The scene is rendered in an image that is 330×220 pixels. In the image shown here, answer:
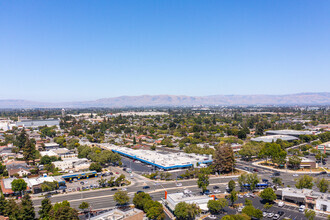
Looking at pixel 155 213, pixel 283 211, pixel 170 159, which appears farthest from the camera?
pixel 170 159

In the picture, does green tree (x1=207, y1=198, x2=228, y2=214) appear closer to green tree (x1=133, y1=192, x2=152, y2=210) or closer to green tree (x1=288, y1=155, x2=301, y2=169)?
green tree (x1=133, y1=192, x2=152, y2=210)

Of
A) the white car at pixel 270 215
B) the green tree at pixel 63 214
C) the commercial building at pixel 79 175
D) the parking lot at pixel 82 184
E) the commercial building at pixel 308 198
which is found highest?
the green tree at pixel 63 214

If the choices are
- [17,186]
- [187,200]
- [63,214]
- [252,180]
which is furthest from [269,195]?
[17,186]

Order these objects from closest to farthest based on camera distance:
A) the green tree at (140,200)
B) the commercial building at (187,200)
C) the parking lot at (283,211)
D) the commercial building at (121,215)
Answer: the commercial building at (121,215) → the parking lot at (283,211) → the green tree at (140,200) → the commercial building at (187,200)

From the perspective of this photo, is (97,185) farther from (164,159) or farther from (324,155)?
(324,155)

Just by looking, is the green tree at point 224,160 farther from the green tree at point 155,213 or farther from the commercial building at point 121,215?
the commercial building at point 121,215

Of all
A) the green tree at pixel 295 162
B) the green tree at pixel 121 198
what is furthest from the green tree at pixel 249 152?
the green tree at pixel 121 198

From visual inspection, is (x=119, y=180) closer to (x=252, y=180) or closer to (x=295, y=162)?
(x=252, y=180)
